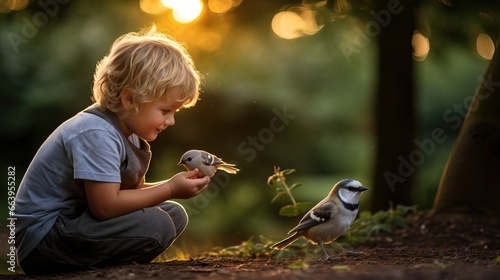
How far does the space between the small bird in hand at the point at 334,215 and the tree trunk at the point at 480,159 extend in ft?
6.17

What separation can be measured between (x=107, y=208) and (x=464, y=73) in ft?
39.3

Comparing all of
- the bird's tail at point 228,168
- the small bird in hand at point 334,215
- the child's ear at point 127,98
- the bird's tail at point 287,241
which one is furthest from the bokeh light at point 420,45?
the child's ear at point 127,98

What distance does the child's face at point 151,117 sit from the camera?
413cm

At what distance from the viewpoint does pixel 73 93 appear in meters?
10.3

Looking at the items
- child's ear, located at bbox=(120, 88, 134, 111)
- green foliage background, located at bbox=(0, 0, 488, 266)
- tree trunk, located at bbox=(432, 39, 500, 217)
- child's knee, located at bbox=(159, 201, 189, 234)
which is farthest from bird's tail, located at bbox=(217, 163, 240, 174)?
green foliage background, located at bbox=(0, 0, 488, 266)

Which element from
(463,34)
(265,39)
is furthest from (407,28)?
(265,39)

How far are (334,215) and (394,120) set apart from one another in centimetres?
437

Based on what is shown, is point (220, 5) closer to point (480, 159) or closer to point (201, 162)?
point (480, 159)

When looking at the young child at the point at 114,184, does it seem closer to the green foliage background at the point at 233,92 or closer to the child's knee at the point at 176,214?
the child's knee at the point at 176,214

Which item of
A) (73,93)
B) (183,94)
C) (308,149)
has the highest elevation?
(183,94)

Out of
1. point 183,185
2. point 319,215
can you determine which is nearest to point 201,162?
point 183,185

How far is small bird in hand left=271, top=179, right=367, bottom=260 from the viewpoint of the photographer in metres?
4.61

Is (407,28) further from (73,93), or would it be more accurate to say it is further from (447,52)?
(73,93)

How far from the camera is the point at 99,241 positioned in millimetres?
4031
